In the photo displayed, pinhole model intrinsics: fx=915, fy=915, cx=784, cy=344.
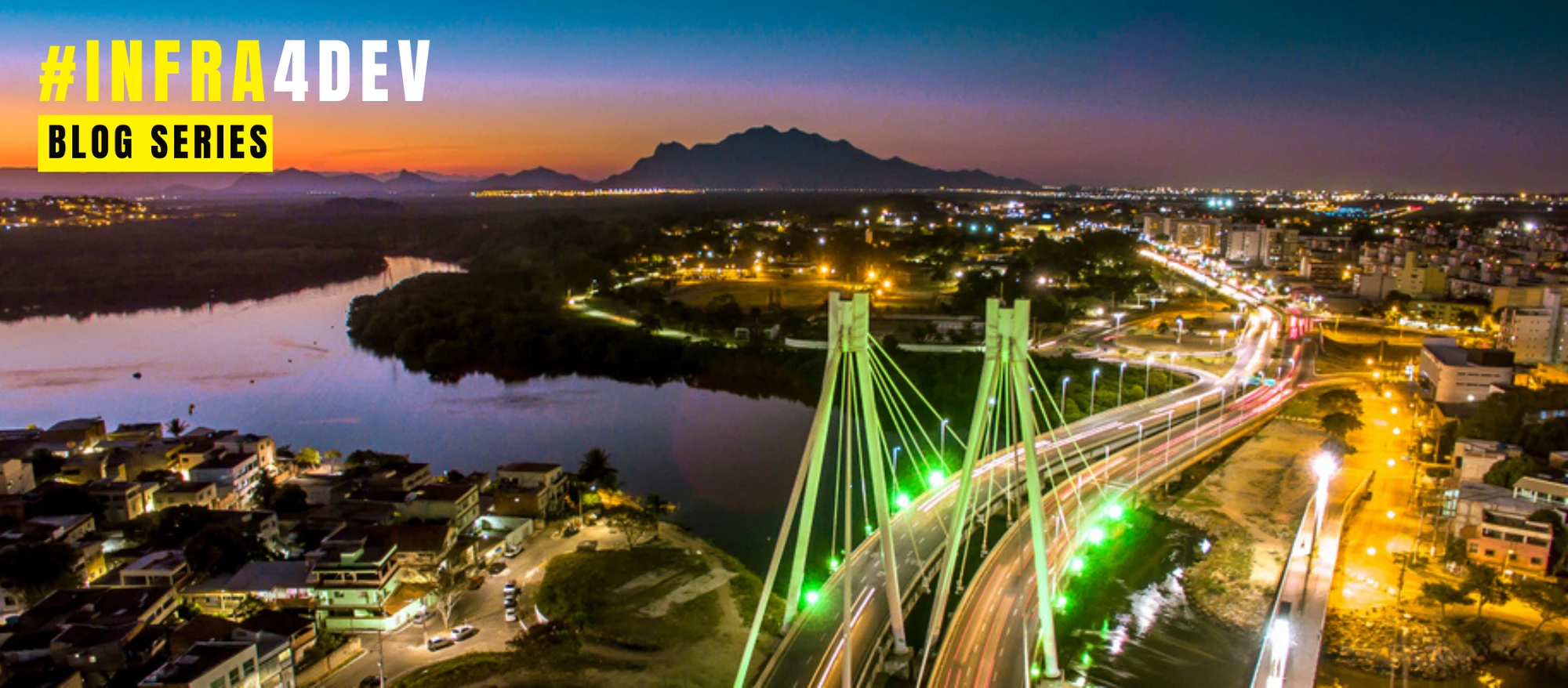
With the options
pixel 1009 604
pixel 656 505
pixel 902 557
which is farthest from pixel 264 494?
pixel 1009 604

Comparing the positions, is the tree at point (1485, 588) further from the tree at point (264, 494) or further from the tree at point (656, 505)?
the tree at point (264, 494)

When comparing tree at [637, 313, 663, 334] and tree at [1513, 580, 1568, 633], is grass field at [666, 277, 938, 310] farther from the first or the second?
tree at [1513, 580, 1568, 633]

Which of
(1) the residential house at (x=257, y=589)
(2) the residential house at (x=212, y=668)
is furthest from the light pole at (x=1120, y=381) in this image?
(2) the residential house at (x=212, y=668)

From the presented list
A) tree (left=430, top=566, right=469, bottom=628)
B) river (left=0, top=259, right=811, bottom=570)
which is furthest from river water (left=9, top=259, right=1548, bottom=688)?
tree (left=430, top=566, right=469, bottom=628)

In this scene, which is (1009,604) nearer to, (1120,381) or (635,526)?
(635,526)

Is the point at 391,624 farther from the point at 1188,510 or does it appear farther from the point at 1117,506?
the point at 1188,510

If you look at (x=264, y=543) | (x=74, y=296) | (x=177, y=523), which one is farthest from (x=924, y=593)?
(x=74, y=296)
